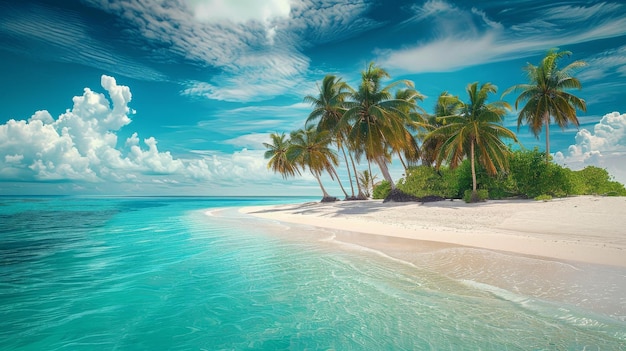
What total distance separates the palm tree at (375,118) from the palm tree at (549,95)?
9.96 metres

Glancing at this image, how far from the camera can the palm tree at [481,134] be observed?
19719 millimetres

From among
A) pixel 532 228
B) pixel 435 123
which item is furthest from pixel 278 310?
pixel 435 123

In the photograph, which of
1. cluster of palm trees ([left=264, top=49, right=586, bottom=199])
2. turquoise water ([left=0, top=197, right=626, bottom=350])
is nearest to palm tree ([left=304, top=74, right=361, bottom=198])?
cluster of palm trees ([left=264, top=49, right=586, bottom=199])

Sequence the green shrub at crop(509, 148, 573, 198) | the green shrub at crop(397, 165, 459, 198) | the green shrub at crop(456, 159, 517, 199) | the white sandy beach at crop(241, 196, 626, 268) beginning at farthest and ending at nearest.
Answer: the green shrub at crop(397, 165, 459, 198) < the green shrub at crop(456, 159, 517, 199) < the green shrub at crop(509, 148, 573, 198) < the white sandy beach at crop(241, 196, 626, 268)

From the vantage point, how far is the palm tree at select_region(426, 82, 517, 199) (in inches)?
776

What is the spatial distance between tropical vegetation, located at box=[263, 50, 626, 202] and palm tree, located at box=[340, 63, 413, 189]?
3.3 inches

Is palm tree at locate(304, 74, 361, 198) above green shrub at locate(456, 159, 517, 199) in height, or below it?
above

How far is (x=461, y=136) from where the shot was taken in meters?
20.0

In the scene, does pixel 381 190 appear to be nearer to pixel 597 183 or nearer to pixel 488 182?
pixel 488 182

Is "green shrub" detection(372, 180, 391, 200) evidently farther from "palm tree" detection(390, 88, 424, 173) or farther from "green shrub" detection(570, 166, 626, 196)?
"green shrub" detection(570, 166, 626, 196)

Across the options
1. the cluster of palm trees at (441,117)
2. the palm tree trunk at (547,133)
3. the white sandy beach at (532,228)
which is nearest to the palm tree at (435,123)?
the cluster of palm trees at (441,117)

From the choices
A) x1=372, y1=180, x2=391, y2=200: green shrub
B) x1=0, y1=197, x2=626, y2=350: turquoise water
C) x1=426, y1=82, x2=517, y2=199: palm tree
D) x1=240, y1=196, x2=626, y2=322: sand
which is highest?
x1=426, y1=82, x2=517, y2=199: palm tree

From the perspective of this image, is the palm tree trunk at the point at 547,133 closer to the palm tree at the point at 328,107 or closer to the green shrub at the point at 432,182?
the green shrub at the point at 432,182

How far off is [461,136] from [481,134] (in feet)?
4.85
